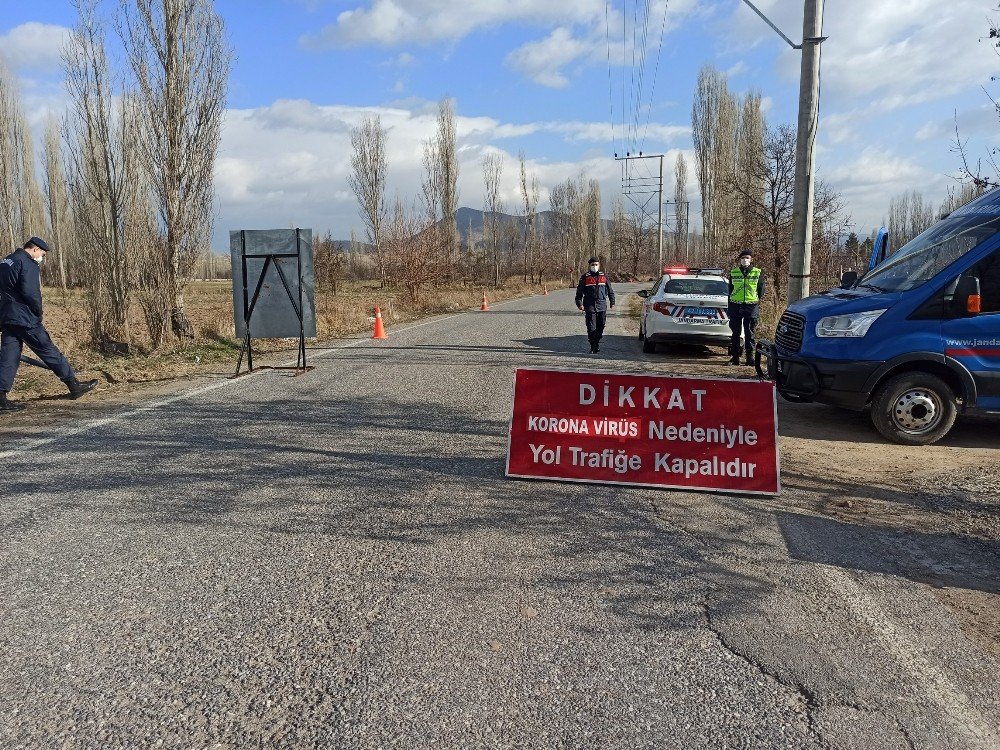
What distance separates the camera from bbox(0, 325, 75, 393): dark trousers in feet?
25.9

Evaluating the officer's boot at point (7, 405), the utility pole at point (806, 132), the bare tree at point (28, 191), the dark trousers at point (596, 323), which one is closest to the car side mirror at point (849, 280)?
the utility pole at point (806, 132)

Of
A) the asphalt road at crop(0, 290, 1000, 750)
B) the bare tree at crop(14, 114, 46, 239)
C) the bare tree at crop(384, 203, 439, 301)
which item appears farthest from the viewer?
the bare tree at crop(14, 114, 46, 239)

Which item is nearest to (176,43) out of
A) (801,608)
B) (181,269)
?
(181,269)

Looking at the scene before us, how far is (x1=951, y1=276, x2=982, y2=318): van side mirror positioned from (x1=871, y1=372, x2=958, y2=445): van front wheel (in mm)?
659

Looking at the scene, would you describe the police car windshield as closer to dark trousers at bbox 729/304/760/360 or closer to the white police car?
the white police car

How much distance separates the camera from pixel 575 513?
4.69 meters

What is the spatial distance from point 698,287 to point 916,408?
7.31m

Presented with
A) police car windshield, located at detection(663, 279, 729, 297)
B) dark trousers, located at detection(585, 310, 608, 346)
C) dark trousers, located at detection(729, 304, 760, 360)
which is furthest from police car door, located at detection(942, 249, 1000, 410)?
dark trousers, located at detection(585, 310, 608, 346)

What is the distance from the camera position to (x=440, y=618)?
3.23 metres

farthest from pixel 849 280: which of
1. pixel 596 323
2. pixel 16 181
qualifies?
pixel 16 181

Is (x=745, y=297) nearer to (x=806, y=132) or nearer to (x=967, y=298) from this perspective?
(x=806, y=132)

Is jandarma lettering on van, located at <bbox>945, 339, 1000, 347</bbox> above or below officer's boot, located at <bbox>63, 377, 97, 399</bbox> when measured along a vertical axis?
above

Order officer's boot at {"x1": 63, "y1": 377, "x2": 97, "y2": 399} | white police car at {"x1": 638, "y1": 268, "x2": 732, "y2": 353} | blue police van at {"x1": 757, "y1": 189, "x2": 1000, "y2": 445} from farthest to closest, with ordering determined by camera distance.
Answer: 1. white police car at {"x1": 638, "y1": 268, "x2": 732, "y2": 353}
2. officer's boot at {"x1": 63, "y1": 377, "x2": 97, "y2": 399}
3. blue police van at {"x1": 757, "y1": 189, "x2": 1000, "y2": 445}

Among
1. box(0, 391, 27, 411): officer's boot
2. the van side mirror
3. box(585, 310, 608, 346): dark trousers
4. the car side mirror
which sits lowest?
box(0, 391, 27, 411): officer's boot
